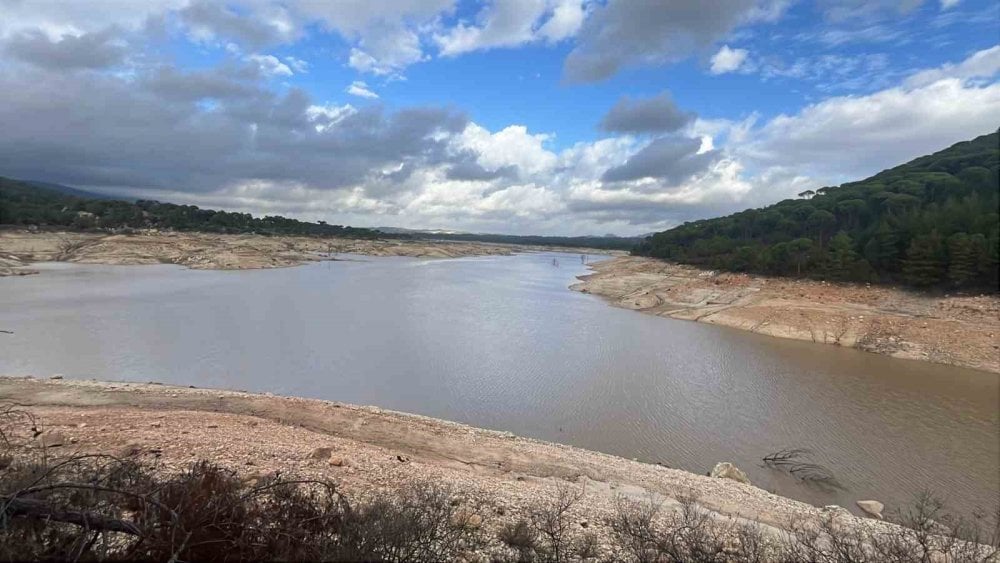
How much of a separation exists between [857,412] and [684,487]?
7.91 m

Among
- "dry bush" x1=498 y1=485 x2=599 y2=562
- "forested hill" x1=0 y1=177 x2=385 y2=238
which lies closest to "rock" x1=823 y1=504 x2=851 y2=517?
"dry bush" x1=498 y1=485 x2=599 y2=562

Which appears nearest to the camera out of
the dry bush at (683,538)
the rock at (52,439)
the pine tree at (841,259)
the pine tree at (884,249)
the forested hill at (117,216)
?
the dry bush at (683,538)

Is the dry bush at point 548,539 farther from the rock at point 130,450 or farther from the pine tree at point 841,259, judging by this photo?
the pine tree at point 841,259

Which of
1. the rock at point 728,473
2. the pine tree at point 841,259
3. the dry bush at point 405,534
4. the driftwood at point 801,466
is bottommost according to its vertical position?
the driftwood at point 801,466

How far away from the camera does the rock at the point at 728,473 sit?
816 cm

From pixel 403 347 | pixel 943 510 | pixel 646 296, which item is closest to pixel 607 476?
pixel 943 510

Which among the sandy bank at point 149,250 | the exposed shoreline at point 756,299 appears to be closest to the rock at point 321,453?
the exposed shoreline at point 756,299

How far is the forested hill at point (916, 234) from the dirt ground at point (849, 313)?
951 millimetres

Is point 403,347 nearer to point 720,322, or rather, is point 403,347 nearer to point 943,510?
point 943,510

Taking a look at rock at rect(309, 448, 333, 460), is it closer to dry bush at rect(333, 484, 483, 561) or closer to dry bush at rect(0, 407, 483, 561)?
dry bush at rect(333, 484, 483, 561)

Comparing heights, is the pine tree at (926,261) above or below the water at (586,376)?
above

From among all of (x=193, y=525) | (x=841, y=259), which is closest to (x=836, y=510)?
(x=193, y=525)

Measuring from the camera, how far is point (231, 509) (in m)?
3.24

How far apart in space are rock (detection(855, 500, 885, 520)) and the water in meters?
0.29
